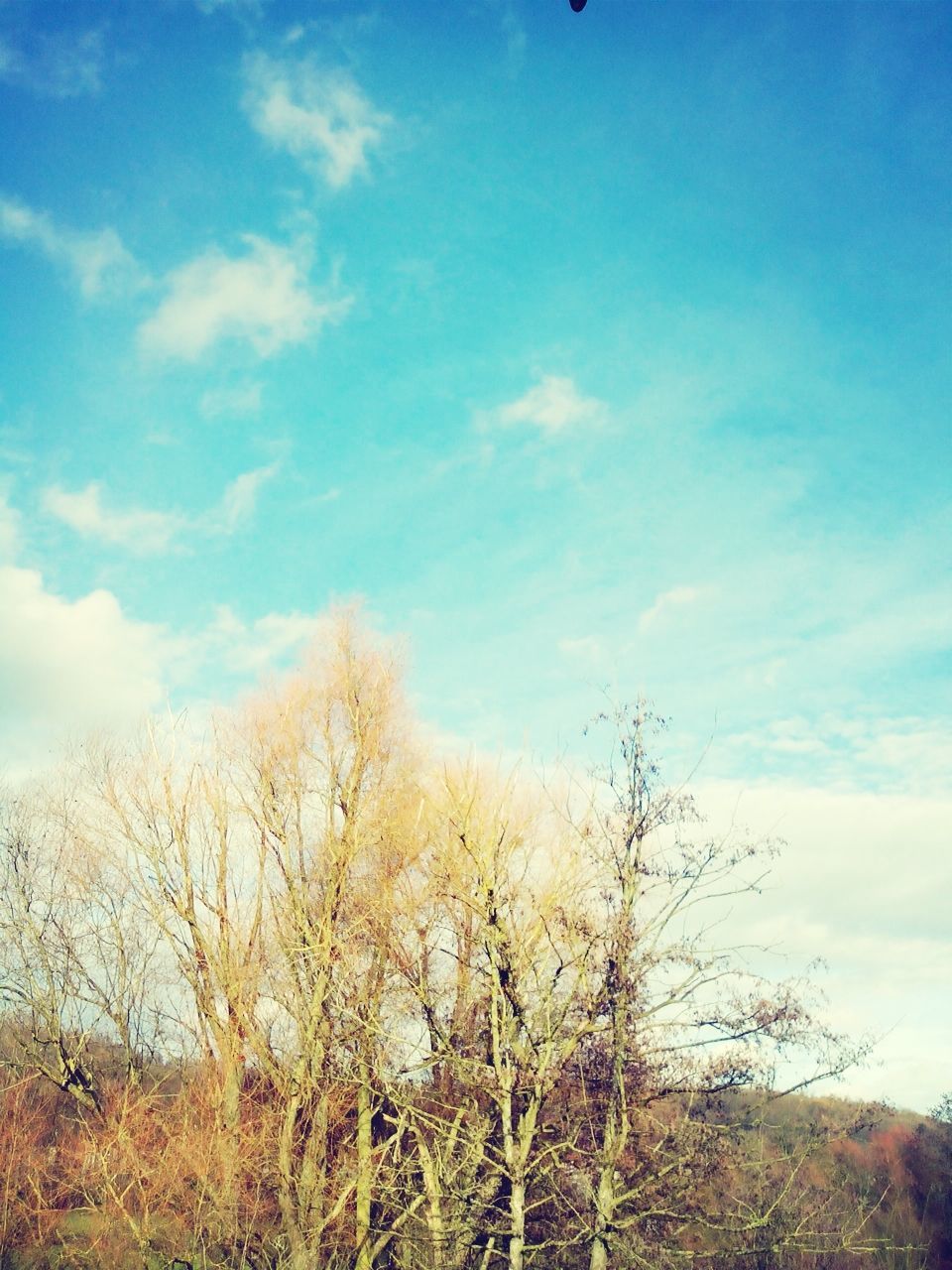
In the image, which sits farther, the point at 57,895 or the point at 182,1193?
the point at 57,895

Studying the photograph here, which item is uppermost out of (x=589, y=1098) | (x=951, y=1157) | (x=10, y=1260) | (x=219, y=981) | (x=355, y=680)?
(x=355, y=680)

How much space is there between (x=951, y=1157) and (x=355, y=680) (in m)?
47.5

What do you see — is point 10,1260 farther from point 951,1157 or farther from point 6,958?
point 951,1157

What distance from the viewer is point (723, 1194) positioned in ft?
41.3

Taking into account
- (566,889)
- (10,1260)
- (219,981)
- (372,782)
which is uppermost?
(372,782)

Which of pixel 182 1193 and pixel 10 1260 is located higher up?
pixel 182 1193

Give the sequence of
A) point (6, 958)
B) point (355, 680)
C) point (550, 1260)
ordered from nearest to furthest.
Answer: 1. point (550, 1260)
2. point (6, 958)
3. point (355, 680)

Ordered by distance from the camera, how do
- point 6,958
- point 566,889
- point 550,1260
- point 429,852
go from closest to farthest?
point 566,889, point 550,1260, point 429,852, point 6,958

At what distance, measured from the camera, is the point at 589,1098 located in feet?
41.0

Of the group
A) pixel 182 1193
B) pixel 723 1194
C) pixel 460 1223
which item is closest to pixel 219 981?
pixel 182 1193

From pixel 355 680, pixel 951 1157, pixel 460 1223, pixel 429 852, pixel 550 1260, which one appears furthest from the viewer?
pixel 951 1157

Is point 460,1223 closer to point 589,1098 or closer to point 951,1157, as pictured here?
point 589,1098

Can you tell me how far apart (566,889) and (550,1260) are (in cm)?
660

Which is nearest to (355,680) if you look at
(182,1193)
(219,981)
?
(219,981)
